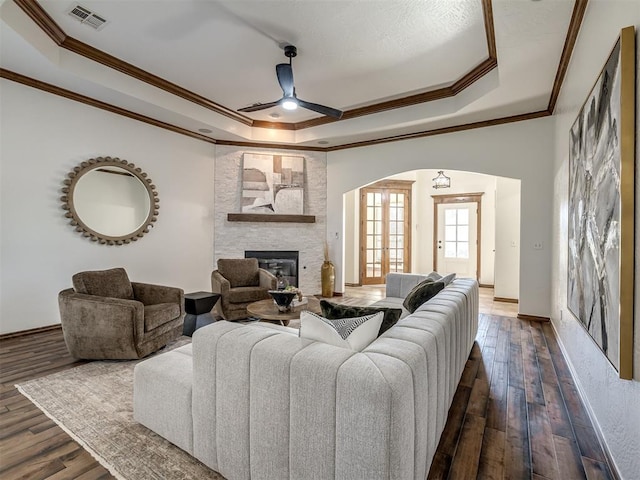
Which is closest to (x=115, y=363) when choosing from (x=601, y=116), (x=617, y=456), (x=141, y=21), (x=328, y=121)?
(x=141, y=21)

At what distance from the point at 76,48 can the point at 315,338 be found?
414 centimetres

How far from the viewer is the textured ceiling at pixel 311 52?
9.38 feet

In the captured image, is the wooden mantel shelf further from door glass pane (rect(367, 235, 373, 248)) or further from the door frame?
the door frame

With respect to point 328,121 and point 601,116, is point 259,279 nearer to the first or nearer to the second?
point 328,121

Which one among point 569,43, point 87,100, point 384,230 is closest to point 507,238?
point 384,230

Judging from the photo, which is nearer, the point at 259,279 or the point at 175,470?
the point at 175,470

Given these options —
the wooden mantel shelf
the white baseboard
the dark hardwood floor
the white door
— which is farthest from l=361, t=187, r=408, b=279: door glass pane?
the white baseboard

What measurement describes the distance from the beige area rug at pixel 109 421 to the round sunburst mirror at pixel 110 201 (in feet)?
7.04

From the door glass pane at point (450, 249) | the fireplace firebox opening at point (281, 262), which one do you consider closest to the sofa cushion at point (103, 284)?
the fireplace firebox opening at point (281, 262)

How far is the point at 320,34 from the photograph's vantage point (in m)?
3.26

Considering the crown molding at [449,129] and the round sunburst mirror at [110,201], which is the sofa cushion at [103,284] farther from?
the crown molding at [449,129]

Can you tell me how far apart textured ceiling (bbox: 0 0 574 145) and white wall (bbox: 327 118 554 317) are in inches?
12.8

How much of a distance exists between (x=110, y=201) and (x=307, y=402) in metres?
4.61

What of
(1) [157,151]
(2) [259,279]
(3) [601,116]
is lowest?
(2) [259,279]
